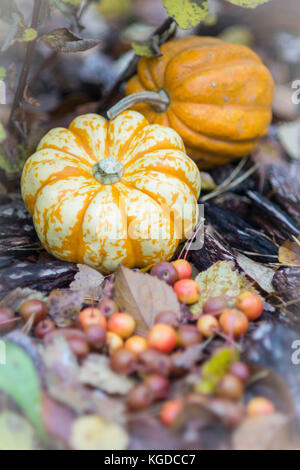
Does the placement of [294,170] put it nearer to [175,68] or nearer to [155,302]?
[175,68]

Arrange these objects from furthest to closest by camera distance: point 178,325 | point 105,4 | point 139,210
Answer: point 105,4, point 139,210, point 178,325

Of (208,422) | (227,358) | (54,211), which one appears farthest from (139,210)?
(208,422)

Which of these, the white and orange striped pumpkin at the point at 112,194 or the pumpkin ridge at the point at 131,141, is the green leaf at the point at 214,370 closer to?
the white and orange striped pumpkin at the point at 112,194

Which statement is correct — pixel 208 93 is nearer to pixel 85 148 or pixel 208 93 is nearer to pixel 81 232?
pixel 85 148
